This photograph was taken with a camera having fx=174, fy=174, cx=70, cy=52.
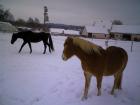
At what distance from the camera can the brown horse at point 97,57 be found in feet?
5.24

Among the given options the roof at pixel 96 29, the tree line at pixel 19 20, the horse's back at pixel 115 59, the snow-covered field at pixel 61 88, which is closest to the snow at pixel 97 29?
the roof at pixel 96 29

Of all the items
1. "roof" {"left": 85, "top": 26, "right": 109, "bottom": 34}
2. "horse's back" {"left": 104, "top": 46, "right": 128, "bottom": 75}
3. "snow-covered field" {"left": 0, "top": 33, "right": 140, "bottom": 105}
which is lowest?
"snow-covered field" {"left": 0, "top": 33, "right": 140, "bottom": 105}

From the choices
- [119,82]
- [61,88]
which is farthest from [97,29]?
[61,88]

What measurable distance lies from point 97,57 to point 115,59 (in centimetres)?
21

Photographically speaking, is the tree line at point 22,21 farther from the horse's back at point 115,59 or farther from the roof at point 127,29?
the horse's back at point 115,59

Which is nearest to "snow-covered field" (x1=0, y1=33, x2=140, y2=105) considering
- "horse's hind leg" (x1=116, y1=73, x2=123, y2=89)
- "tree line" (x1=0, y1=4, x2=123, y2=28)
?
"horse's hind leg" (x1=116, y1=73, x2=123, y2=89)

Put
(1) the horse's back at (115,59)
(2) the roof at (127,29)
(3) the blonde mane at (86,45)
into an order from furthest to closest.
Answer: (1) the horse's back at (115,59), (3) the blonde mane at (86,45), (2) the roof at (127,29)

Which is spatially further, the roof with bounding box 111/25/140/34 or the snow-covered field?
the snow-covered field

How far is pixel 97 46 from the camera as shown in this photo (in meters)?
1.65

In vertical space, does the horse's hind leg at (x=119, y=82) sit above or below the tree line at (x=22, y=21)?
below

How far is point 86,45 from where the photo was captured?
1.60 meters

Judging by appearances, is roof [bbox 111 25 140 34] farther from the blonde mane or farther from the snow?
the blonde mane

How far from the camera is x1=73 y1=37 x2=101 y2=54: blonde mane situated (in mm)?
1582

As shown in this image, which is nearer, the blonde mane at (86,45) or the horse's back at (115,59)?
the blonde mane at (86,45)
